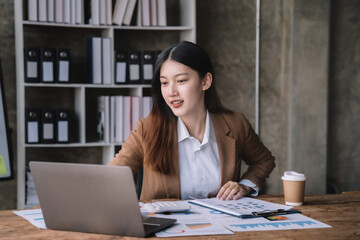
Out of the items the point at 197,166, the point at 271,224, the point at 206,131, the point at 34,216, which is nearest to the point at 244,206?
the point at 271,224

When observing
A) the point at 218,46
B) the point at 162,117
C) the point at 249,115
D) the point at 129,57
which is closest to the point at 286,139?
the point at 249,115

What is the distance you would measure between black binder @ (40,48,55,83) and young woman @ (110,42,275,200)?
151 centimetres

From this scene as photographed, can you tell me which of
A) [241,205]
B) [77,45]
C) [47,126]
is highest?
[77,45]

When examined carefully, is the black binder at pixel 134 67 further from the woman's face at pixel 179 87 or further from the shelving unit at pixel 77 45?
the woman's face at pixel 179 87

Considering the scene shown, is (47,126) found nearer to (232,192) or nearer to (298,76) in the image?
(232,192)

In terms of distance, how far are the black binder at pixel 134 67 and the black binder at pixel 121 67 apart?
40 mm

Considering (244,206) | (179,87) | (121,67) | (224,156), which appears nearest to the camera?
(244,206)

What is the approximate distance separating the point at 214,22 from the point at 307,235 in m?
3.22

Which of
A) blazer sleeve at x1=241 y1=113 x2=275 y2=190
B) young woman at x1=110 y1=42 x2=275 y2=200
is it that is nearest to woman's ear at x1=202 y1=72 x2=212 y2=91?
young woman at x1=110 y1=42 x2=275 y2=200

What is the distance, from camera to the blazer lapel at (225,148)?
2215 millimetres

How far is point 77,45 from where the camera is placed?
3945 millimetres

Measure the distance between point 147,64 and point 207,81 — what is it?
59.8 inches

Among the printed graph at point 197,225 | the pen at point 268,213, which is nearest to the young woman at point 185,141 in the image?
the pen at point 268,213

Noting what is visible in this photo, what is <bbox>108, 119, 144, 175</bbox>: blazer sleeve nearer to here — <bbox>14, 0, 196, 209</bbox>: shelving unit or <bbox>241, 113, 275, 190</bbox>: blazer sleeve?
<bbox>241, 113, 275, 190</bbox>: blazer sleeve
